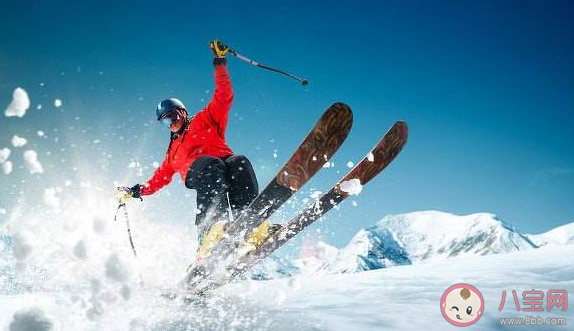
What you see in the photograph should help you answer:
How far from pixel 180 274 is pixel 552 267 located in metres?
4.03

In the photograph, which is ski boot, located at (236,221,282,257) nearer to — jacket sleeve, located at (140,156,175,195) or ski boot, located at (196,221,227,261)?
ski boot, located at (196,221,227,261)

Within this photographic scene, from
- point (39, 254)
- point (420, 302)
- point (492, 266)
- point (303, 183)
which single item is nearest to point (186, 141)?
point (303, 183)

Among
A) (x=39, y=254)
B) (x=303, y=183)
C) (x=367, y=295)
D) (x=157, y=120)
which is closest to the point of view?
(x=367, y=295)

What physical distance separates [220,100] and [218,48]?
0.64m

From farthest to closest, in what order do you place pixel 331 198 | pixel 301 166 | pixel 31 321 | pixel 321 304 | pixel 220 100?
pixel 331 198 < pixel 220 100 < pixel 301 166 < pixel 321 304 < pixel 31 321

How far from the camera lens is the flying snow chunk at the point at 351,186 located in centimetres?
538

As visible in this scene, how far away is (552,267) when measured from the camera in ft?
13.6

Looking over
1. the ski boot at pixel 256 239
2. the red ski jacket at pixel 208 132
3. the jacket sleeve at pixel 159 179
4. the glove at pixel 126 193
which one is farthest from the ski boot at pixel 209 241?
the glove at pixel 126 193

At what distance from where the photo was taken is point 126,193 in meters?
6.00

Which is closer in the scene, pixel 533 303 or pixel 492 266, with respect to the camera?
pixel 533 303

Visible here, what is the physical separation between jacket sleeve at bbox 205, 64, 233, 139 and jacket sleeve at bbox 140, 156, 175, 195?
1.05 meters

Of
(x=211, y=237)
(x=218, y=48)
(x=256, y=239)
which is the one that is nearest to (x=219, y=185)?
(x=211, y=237)

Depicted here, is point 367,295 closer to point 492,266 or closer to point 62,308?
point 492,266

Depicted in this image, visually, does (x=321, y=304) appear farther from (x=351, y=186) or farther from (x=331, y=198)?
(x=351, y=186)
